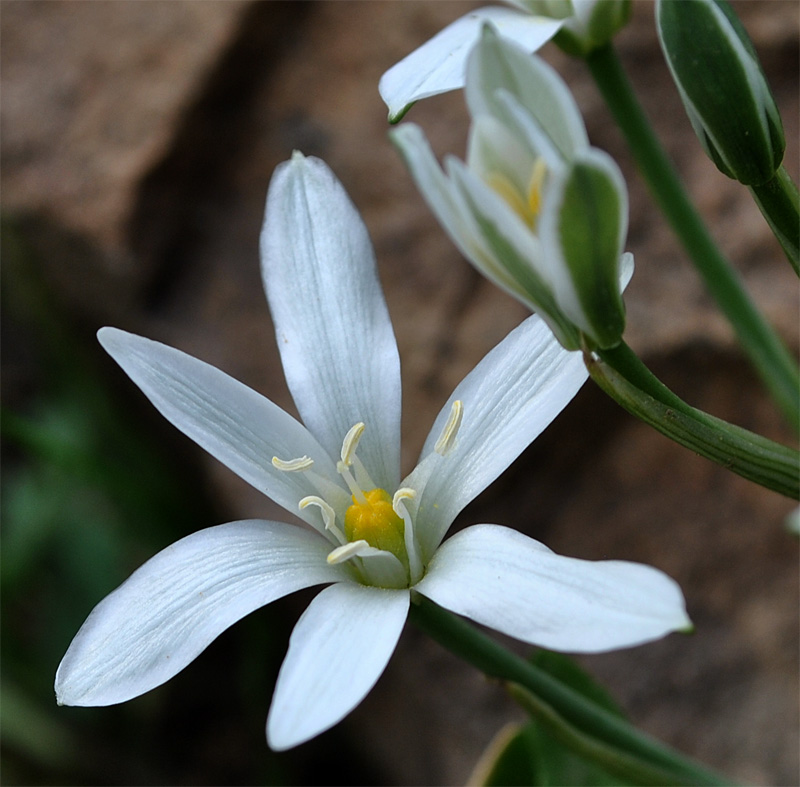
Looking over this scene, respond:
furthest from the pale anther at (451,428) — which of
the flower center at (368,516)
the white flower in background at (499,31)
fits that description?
the white flower in background at (499,31)

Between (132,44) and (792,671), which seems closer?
(792,671)

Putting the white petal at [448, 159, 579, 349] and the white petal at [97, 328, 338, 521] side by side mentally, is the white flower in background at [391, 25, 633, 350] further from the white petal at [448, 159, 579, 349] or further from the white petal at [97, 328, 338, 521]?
the white petal at [97, 328, 338, 521]

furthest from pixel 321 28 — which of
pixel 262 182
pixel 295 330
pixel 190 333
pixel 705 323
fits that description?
pixel 295 330

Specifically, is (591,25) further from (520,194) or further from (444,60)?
(520,194)

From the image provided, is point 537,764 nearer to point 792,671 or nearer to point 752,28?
point 792,671

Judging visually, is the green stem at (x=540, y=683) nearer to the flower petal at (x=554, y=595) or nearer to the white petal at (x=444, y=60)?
the flower petal at (x=554, y=595)

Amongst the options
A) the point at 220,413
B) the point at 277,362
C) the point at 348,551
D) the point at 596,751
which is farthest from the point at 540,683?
the point at 277,362

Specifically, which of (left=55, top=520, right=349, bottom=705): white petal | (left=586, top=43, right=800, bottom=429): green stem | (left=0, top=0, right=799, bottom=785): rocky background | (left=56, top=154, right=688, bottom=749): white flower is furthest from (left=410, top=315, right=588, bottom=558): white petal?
(left=0, top=0, right=799, bottom=785): rocky background
